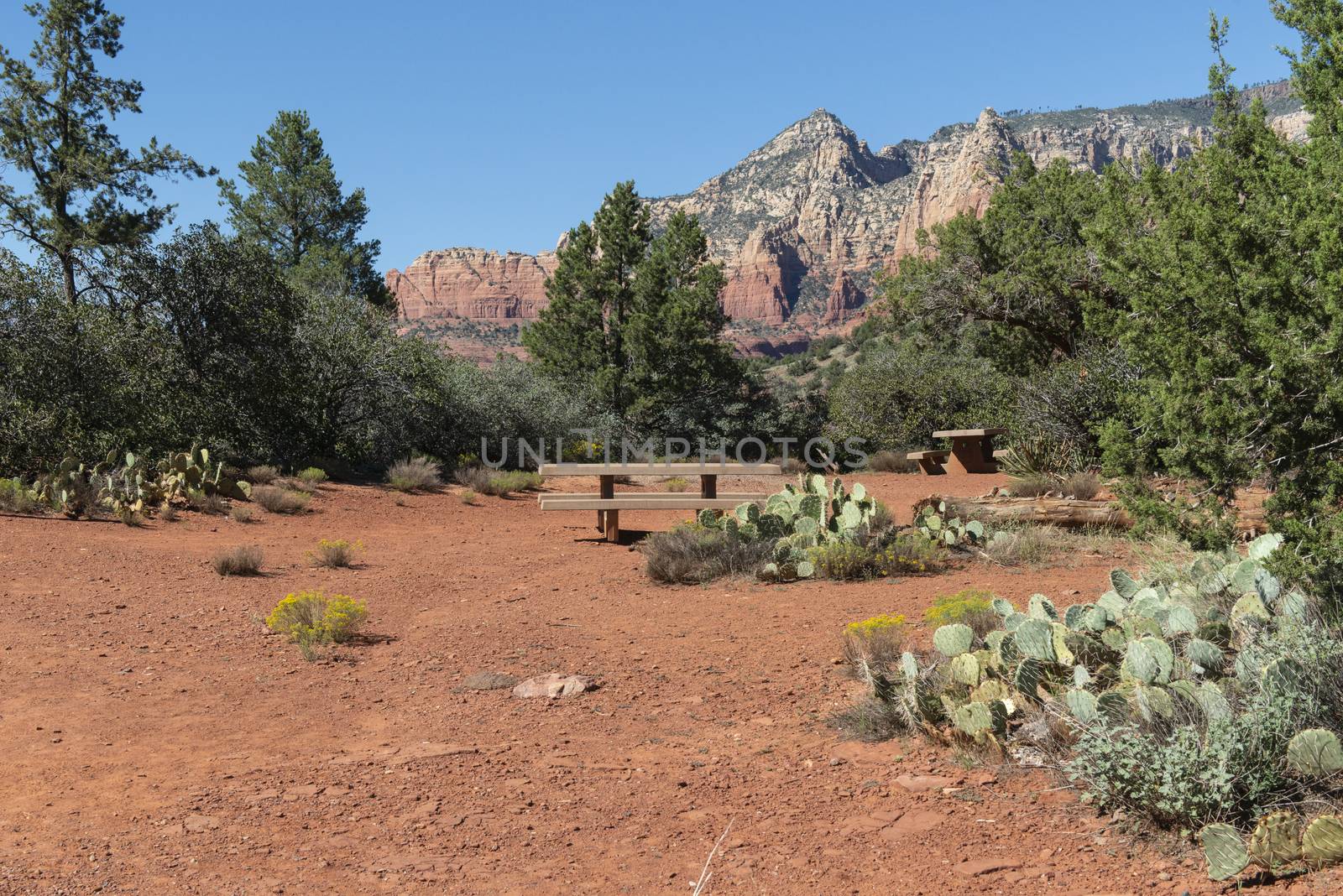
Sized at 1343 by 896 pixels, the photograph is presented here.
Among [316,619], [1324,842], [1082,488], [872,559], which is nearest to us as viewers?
[1324,842]

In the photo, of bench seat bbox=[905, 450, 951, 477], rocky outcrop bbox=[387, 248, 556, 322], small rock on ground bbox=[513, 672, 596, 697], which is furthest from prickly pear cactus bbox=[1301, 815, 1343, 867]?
rocky outcrop bbox=[387, 248, 556, 322]

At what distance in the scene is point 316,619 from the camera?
689cm

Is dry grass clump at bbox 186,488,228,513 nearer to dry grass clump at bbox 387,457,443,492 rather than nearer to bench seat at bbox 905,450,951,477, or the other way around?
dry grass clump at bbox 387,457,443,492

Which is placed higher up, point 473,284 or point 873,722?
point 473,284

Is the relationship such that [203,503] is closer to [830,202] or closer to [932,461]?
[932,461]

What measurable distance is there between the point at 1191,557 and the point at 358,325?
16.0 metres

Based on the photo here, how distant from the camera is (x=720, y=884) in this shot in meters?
3.27

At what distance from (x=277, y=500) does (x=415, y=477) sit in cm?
336

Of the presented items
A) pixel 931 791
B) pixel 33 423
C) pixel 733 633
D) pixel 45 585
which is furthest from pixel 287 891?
pixel 33 423

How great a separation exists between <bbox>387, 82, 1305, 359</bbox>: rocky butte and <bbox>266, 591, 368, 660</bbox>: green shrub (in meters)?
88.9

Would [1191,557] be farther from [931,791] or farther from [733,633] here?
[931,791]

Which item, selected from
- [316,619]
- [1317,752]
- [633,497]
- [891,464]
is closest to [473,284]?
[891,464]

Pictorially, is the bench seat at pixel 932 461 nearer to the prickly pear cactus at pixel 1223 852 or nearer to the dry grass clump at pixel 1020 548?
the dry grass clump at pixel 1020 548

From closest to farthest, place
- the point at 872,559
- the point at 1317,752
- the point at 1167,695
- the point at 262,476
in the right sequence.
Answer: the point at 1317,752, the point at 1167,695, the point at 872,559, the point at 262,476
